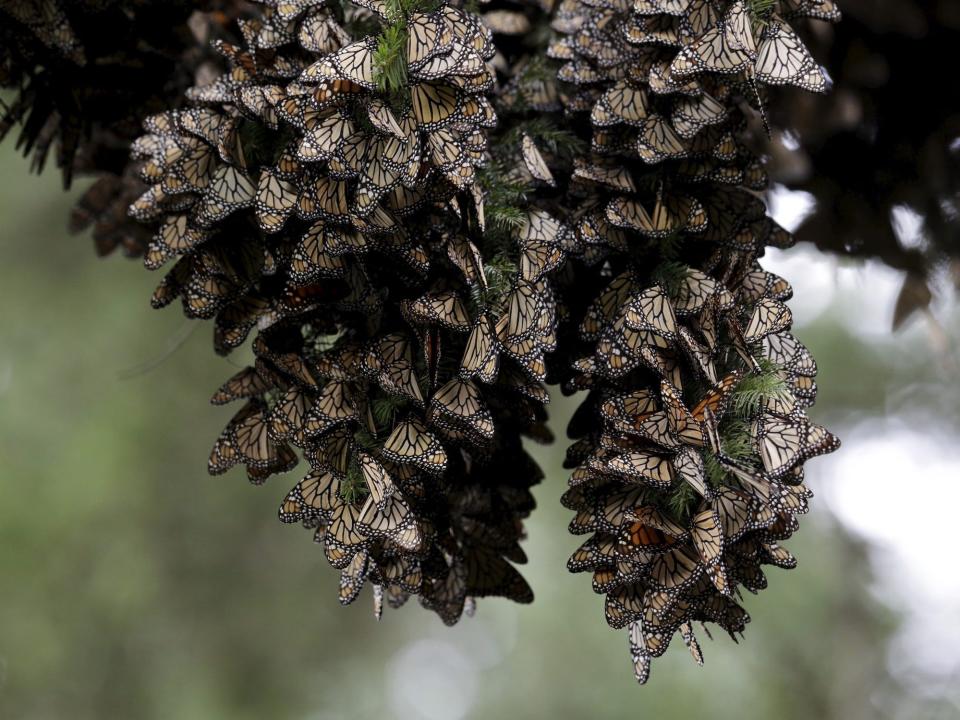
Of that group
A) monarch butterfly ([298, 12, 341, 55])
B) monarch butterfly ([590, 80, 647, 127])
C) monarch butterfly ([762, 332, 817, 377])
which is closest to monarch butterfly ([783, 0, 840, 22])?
monarch butterfly ([590, 80, 647, 127])

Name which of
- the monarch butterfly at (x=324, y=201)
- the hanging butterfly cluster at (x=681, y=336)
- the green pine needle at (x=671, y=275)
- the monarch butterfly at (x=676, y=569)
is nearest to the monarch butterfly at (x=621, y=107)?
the hanging butterfly cluster at (x=681, y=336)

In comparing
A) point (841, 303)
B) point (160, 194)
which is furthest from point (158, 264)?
point (841, 303)

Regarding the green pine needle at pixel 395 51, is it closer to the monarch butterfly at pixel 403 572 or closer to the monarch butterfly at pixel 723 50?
the monarch butterfly at pixel 723 50

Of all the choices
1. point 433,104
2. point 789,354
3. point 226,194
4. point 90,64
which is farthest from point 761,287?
point 90,64

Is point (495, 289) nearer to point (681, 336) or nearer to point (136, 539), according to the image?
point (681, 336)

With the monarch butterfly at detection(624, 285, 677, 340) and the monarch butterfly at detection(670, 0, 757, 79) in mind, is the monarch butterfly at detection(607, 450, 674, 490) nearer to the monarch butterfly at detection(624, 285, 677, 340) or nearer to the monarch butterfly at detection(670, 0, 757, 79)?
the monarch butterfly at detection(624, 285, 677, 340)

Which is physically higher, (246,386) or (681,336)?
(681,336)

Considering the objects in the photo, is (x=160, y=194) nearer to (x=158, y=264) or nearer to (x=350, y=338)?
(x=158, y=264)
